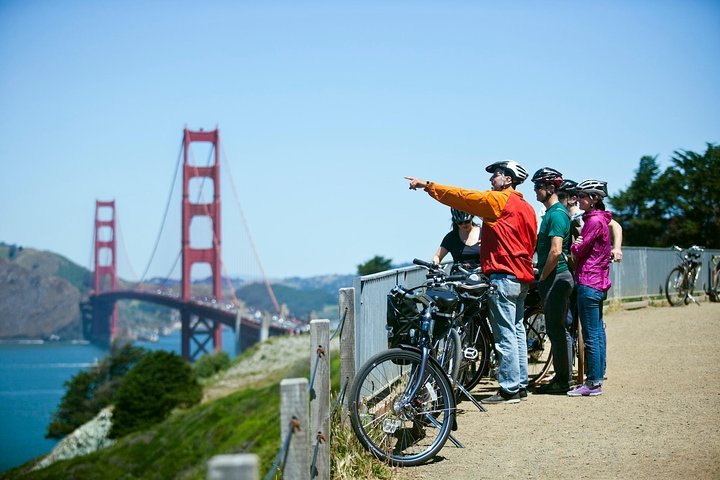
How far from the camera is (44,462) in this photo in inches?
2206

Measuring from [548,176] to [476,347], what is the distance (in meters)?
1.38

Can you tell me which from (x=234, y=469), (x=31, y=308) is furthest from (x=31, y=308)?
(x=234, y=469)

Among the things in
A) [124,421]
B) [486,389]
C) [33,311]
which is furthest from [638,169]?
[33,311]

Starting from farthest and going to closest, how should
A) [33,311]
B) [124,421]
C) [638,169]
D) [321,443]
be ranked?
[33,311] < [124,421] < [638,169] < [321,443]

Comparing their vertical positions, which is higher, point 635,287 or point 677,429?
point 635,287

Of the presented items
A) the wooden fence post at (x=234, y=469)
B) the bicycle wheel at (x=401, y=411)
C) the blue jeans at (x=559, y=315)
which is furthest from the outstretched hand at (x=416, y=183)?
the wooden fence post at (x=234, y=469)

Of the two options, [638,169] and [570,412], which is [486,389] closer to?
[570,412]

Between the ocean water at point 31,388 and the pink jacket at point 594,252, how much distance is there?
63221 mm

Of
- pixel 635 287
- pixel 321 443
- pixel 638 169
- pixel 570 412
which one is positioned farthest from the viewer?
pixel 638 169

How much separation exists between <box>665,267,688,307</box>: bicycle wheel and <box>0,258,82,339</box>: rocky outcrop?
18620 cm

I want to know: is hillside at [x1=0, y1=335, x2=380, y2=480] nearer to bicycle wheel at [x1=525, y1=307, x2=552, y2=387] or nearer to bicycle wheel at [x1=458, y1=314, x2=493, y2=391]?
bicycle wheel at [x1=525, y1=307, x2=552, y2=387]

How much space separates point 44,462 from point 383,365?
5568 centimetres

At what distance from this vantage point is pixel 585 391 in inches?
284

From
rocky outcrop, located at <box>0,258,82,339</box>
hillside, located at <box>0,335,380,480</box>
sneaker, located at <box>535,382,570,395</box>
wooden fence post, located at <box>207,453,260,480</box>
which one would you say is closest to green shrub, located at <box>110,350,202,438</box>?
hillside, located at <box>0,335,380,480</box>
